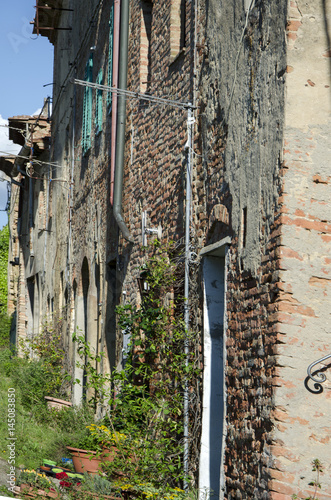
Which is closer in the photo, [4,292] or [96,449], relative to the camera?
[96,449]

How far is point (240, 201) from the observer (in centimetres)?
589

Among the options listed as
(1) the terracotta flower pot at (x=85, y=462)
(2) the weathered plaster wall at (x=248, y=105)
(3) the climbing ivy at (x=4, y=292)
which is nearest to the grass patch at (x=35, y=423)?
(1) the terracotta flower pot at (x=85, y=462)

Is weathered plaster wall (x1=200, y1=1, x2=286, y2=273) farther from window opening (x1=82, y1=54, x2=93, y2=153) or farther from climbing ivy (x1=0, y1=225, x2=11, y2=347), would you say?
climbing ivy (x1=0, y1=225, x2=11, y2=347)

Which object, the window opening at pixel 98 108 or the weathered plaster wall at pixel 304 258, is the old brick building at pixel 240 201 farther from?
the window opening at pixel 98 108

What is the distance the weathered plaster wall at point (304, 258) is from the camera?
480 centimetres

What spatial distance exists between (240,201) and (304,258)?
3.42 feet

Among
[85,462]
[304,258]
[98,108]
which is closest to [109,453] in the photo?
[85,462]

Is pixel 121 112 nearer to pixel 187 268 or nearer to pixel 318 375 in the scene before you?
pixel 187 268

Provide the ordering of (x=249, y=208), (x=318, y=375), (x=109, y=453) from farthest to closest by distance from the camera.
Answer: (x=109, y=453) < (x=249, y=208) < (x=318, y=375)

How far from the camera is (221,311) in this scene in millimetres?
6680

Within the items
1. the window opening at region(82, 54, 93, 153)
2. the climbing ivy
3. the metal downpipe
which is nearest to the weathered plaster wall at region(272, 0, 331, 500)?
the metal downpipe

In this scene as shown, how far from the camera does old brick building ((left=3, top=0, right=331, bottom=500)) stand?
16.2ft

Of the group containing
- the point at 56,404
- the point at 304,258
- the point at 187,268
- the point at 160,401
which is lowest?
the point at 56,404

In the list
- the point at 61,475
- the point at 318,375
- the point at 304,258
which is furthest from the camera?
the point at 61,475
